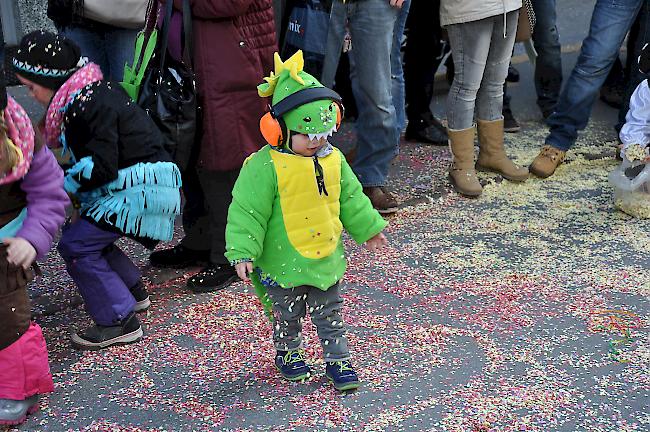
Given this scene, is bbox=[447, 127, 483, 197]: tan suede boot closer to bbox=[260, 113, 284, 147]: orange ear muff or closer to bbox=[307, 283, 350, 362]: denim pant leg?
bbox=[307, 283, 350, 362]: denim pant leg

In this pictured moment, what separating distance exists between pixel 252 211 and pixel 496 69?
8.41ft

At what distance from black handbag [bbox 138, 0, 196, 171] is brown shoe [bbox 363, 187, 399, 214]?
1.34 metres

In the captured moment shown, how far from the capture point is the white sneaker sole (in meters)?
3.46

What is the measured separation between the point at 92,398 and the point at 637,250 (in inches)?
105

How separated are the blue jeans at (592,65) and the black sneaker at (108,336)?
9.68 ft

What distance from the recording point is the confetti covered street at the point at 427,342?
9.91 feet

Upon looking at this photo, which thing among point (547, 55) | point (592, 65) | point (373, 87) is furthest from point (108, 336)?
point (547, 55)

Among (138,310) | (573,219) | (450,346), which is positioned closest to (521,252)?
(573,219)

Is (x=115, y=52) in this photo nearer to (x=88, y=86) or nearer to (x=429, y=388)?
(x=88, y=86)

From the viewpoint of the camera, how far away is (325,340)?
3.15 meters

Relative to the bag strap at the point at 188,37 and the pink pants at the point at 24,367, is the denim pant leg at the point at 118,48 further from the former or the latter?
the pink pants at the point at 24,367

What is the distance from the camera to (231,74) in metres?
3.76

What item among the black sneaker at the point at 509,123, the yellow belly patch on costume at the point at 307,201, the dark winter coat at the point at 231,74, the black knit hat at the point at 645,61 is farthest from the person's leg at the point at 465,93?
the yellow belly patch on costume at the point at 307,201

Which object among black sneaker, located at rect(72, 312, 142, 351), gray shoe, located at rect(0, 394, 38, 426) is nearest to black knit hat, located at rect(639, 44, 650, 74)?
black sneaker, located at rect(72, 312, 142, 351)
